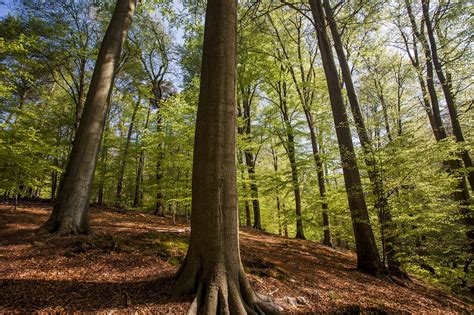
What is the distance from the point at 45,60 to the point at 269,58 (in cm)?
1211

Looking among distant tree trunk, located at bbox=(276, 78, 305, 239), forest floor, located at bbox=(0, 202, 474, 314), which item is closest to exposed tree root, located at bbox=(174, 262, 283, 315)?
forest floor, located at bbox=(0, 202, 474, 314)

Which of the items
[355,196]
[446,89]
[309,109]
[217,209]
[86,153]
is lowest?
[217,209]

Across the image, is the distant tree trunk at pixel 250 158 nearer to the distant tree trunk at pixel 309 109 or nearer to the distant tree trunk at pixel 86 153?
the distant tree trunk at pixel 309 109

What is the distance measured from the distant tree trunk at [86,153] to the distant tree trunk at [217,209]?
3.26 meters

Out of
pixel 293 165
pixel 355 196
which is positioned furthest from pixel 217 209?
pixel 293 165

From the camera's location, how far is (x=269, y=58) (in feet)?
46.7

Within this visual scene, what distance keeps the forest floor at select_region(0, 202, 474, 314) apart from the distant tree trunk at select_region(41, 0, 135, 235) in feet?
1.40

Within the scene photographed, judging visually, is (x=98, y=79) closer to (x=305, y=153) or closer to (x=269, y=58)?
(x=305, y=153)

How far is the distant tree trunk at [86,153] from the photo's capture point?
16.5ft

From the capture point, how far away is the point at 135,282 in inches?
133

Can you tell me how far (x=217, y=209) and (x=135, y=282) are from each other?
5.47 feet

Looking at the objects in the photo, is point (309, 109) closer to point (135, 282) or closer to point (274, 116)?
point (274, 116)

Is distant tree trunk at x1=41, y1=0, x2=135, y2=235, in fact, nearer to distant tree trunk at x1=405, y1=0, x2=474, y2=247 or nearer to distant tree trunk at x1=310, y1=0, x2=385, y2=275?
distant tree trunk at x1=310, y1=0, x2=385, y2=275

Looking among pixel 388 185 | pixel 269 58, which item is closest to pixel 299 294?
pixel 388 185
